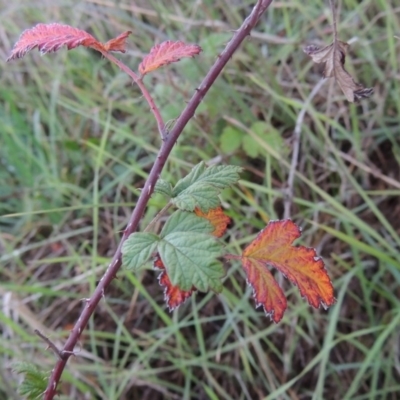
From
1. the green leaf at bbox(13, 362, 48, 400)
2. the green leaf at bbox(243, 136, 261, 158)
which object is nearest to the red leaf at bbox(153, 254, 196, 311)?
the green leaf at bbox(13, 362, 48, 400)

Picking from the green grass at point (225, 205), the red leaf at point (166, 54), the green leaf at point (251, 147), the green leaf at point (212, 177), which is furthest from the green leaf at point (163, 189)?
the green leaf at point (251, 147)

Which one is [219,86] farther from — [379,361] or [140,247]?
[140,247]

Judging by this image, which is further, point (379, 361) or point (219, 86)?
point (219, 86)

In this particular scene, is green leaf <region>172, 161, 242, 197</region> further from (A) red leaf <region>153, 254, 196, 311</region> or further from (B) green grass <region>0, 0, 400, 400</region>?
(B) green grass <region>0, 0, 400, 400</region>

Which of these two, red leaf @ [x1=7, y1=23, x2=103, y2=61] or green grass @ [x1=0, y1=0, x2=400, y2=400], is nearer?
red leaf @ [x1=7, y1=23, x2=103, y2=61]

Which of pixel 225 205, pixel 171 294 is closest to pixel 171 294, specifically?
pixel 171 294

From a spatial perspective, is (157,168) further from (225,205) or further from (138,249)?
(225,205)

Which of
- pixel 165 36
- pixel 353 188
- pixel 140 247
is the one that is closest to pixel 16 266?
pixel 165 36
